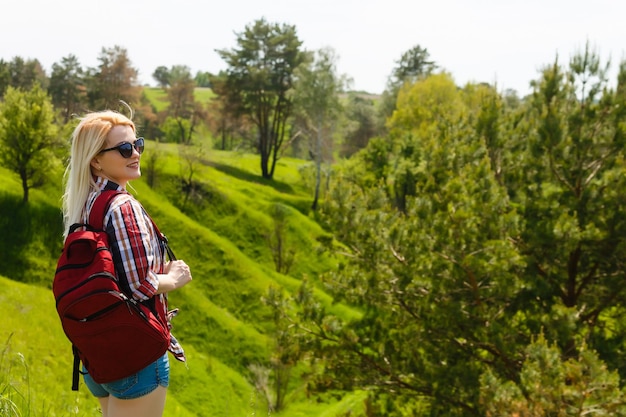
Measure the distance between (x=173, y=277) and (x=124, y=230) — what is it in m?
0.47

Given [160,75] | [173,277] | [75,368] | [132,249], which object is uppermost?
[160,75]

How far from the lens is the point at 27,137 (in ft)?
91.6

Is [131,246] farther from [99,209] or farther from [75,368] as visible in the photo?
[75,368]

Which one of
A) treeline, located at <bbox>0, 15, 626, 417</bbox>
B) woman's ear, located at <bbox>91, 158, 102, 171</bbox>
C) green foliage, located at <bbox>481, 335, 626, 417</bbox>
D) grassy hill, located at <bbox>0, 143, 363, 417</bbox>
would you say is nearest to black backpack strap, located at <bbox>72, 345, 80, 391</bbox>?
woman's ear, located at <bbox>91, 158, 102, 171</bbox>

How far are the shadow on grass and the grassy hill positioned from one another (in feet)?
14.6

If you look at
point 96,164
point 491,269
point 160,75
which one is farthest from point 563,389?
point 160,75

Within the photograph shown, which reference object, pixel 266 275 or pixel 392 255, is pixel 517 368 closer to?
pixel 392 255

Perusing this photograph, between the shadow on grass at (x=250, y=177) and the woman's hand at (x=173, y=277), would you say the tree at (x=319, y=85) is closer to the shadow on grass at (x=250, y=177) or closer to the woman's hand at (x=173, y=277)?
the shadow on grass at (x=250, y=177)

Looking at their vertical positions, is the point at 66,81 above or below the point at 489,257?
above

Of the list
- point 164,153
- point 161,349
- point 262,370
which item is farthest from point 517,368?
point 164,153

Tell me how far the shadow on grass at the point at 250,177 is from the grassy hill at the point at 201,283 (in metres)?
4.46

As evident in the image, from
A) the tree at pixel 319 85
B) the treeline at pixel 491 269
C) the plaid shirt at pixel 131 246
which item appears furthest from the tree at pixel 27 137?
the plaid shirt at pixel 131 246

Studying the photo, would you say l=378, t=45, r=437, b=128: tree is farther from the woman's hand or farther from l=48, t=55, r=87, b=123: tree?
the woman's hand

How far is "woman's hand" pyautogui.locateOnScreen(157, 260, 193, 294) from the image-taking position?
3268 mm
